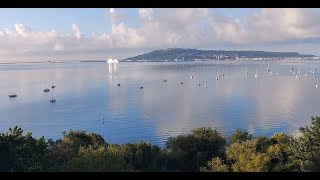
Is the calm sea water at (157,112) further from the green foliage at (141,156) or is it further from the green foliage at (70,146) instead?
the green foliage at (141,156)

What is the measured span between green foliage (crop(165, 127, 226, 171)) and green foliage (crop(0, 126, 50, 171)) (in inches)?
139

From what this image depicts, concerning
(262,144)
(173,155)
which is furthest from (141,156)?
(262,144)

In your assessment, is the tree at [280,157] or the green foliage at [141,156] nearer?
the tree at [280,157]

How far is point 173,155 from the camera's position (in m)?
10.0

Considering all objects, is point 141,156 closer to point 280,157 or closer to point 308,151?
point 280,157

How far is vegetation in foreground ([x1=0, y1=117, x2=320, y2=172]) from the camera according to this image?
7953 millimetres

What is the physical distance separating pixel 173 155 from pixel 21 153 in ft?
13.6

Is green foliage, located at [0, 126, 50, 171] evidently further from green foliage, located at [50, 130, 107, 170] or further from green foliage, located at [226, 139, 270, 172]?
green foliage, located at [226, 139, 270, 172]

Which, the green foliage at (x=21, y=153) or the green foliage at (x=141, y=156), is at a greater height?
the green foliage at (x=21, y=153)

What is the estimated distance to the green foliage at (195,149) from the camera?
396 inches

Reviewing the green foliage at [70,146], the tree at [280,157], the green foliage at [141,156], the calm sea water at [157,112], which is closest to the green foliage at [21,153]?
the green foliage at [70,146]

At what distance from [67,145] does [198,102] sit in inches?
764
